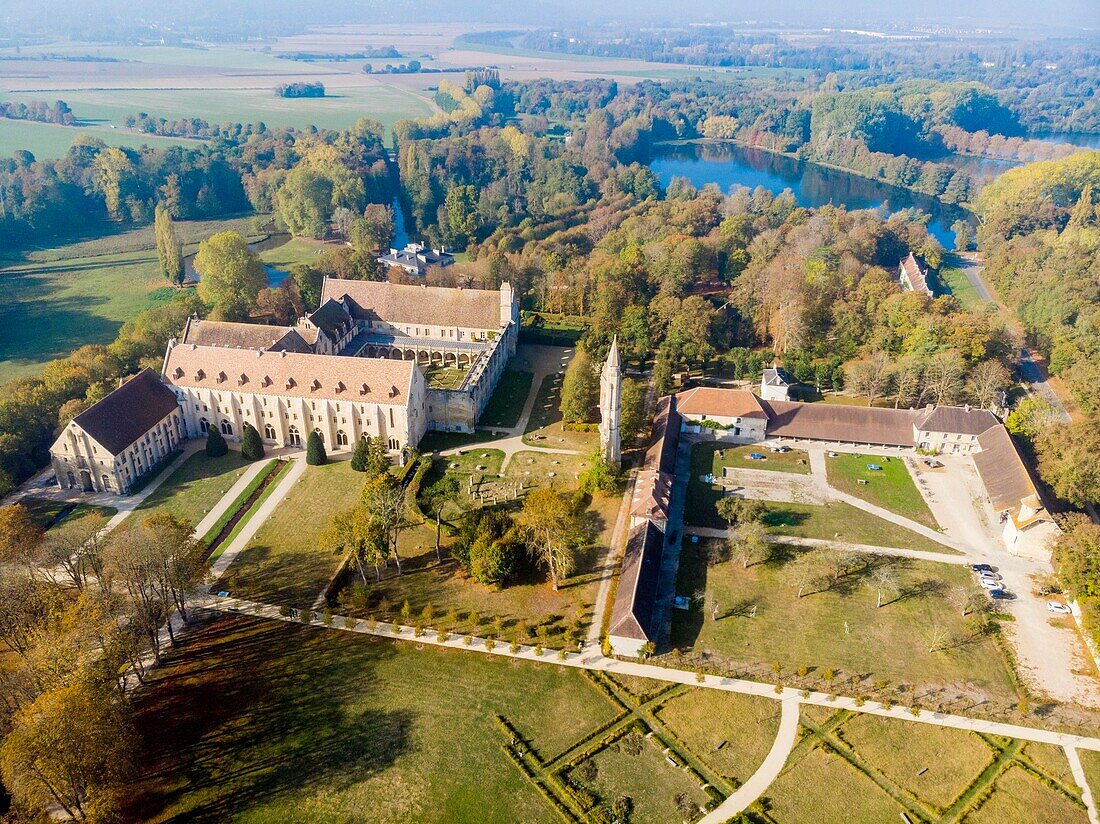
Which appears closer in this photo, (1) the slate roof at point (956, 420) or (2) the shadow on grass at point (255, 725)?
(2) the shadow on grass at point (255, 725)

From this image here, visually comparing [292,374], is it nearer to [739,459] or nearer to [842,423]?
[739,459]

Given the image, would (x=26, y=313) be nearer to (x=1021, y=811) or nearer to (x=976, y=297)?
(x=1021, y=811)

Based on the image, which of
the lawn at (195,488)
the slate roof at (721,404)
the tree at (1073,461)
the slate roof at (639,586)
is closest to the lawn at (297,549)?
the lawn at (195,488)

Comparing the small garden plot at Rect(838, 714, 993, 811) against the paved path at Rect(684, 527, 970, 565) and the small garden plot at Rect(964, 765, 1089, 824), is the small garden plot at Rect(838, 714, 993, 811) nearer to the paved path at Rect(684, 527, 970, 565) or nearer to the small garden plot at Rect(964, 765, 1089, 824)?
the small garden plot at Rect(964, 765, 1089, 824)

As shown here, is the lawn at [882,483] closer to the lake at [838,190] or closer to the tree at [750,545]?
the tree at [750,545]

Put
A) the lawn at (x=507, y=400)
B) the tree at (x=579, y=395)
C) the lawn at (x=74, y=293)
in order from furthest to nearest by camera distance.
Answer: the lawn at (x=74, y=293) < the lawn at (x=507, y=400) < the tree at (x=579, y=395)

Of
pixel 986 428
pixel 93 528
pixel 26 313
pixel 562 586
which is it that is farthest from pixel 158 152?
pixel 986 428

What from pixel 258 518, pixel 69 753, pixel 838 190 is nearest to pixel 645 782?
pixel 69 753
